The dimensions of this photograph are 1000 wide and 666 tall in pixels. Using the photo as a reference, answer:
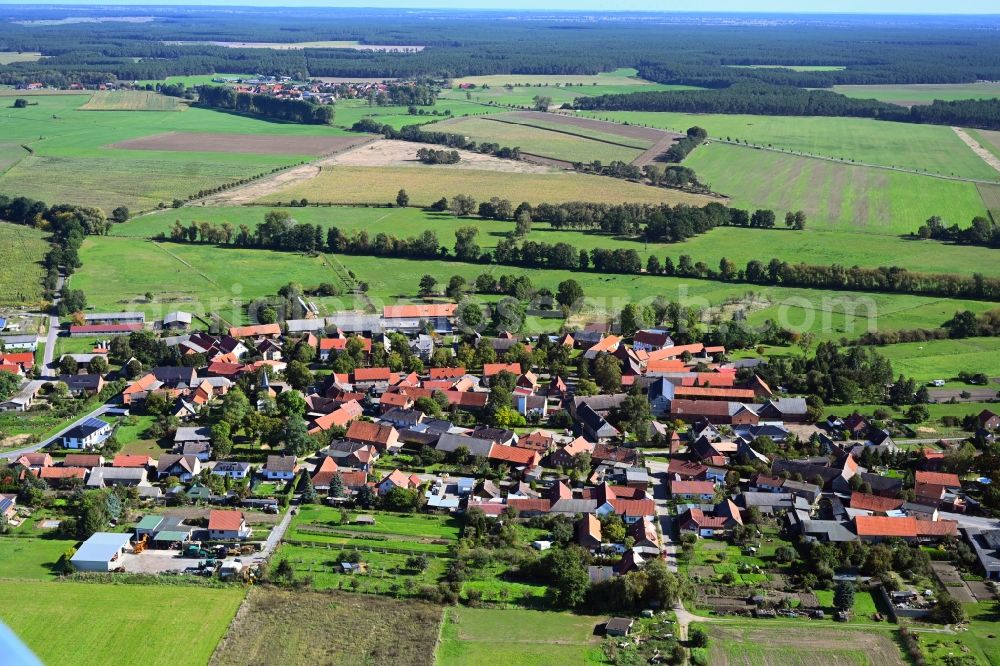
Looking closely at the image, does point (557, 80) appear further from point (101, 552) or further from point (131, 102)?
point (101, 552)

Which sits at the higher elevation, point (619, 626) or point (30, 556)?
point (619, 626)

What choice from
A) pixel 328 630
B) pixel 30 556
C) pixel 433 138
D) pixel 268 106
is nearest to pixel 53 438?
pixel 30 556

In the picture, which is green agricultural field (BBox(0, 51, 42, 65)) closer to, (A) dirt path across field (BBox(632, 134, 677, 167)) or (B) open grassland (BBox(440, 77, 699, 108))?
(B) open grassland (BBox(440, 77, 699, 108))

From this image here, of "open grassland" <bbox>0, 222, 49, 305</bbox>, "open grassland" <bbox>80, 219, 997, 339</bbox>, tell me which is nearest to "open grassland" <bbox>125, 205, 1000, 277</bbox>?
"open grassland" <bbox>80, 219, 997, 339</bbox>

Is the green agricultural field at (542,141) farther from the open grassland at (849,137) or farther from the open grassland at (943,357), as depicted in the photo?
the open grassland at (943,357)

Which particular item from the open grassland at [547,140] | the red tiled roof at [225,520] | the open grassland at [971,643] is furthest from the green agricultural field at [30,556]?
the open grassland at [547,140]
